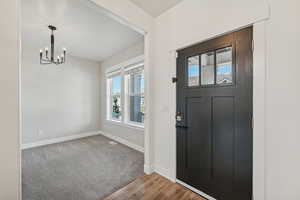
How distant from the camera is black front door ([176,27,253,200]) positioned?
1360 mm

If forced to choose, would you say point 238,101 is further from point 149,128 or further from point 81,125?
point 81,125

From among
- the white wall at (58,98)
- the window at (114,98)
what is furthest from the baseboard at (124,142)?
the white wall at (58,98)

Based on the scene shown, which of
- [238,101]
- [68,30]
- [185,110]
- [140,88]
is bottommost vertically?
[185,110]

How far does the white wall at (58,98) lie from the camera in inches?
140

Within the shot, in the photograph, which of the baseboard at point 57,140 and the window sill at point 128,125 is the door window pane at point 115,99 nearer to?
the window sill at point 128,125

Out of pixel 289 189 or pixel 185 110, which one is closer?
pixel 289 189

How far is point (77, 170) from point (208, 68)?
2.76 m

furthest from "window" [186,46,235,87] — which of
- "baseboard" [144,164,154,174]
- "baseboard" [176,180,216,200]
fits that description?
"baseboard" [144,164,154,174]

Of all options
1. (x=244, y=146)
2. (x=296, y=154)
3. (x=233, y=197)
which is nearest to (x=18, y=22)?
(x=244, y=146)

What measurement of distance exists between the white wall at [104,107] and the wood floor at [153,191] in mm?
1265

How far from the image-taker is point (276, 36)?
1.18 metres

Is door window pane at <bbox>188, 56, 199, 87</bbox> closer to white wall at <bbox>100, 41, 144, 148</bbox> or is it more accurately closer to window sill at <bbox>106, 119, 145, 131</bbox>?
white wall at <bbox>100, 41, 144, 148</bbox>

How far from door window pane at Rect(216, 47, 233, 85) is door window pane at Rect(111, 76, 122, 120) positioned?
331 cm

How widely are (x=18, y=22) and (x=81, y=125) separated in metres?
3.94
